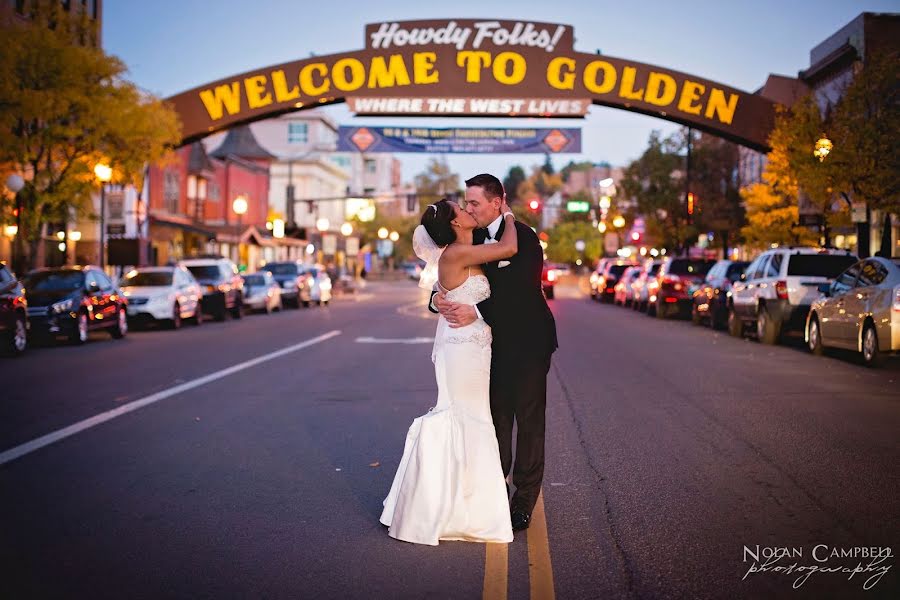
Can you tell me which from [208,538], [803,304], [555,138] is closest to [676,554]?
[208,538]

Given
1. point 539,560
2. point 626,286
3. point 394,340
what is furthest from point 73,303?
point 626,286

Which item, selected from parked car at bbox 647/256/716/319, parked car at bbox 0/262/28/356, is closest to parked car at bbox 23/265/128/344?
parked car at bbox 0/262/28/356

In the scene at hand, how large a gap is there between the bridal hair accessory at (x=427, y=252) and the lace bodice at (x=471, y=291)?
9.1 inches

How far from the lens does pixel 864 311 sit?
55.4ft

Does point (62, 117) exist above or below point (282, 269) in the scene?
above

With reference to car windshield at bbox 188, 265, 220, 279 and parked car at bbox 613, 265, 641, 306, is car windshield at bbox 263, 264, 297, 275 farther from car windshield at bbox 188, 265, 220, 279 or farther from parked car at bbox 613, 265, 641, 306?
parked car at bbox 613, 265, 641, 306

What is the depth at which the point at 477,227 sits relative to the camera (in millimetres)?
6500

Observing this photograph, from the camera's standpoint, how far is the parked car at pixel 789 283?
21.2 meters

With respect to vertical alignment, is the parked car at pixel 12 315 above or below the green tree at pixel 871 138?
below

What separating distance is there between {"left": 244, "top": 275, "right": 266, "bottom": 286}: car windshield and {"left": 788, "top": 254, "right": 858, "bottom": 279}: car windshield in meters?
21.3

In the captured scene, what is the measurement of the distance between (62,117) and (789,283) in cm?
1724

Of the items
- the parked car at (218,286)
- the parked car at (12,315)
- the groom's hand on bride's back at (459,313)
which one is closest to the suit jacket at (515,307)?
the groom's hand on bride's back at (459,313)

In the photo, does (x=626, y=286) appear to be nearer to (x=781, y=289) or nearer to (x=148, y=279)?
(x=148, y=279)

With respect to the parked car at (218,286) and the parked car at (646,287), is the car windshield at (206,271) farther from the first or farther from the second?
the parked car at (646,287)
